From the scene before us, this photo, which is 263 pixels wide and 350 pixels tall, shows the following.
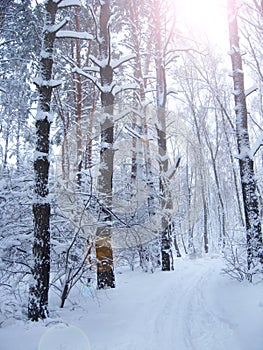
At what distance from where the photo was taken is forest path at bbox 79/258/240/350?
3564 millimetres

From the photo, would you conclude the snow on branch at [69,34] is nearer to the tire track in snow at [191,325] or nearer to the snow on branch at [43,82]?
the snow on branch at [43,82]

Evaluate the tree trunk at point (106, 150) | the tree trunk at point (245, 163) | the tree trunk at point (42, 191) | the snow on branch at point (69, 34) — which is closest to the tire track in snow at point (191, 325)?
the tree trunk at point (106, 150)

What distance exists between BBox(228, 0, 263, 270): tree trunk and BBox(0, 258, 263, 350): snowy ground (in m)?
0.99

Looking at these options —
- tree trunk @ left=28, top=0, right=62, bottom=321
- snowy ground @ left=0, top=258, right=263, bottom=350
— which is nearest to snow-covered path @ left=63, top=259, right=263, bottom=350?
snowy ground @ left=0, top=258, right=263, bottom=350

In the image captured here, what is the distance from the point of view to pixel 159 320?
Answer: 445 centimetres

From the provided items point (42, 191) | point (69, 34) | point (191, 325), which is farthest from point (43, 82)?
point (191, 325)

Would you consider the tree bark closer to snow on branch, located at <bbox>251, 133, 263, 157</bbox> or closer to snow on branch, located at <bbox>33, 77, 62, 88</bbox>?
snow on branch, located at <bbox>33, 77, 62, 88</bbox>

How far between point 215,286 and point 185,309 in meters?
2.17

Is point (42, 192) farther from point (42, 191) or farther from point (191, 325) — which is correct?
point (191, 325)

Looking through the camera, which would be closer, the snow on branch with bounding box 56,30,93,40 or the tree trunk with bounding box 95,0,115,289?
the snow on branch with bounding box 56,30,93,40

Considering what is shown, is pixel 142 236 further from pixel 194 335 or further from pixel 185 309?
pixel 194 335

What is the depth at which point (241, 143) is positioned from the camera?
7484mm

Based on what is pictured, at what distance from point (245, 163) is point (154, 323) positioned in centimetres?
484

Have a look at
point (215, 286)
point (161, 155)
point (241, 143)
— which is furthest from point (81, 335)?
point (161, 155)
